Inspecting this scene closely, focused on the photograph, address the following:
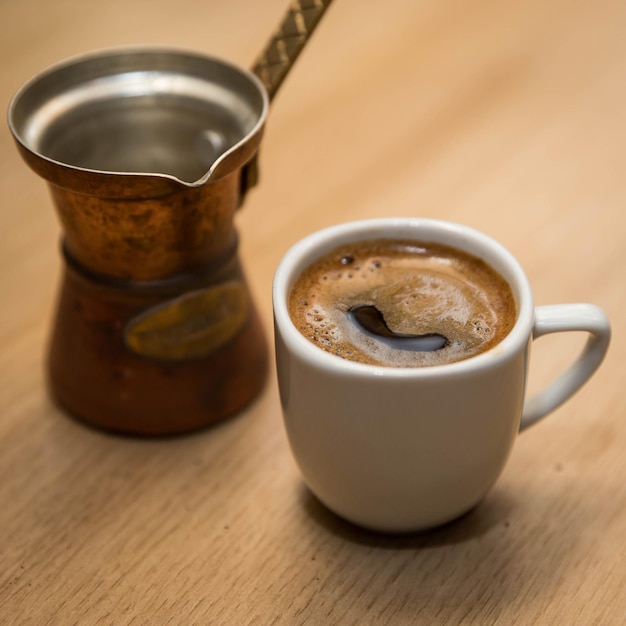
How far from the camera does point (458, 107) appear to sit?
40.7 inches

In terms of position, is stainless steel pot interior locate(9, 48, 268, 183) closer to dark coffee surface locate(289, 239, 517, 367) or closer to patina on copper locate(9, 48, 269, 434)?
patina on copper locate(9, 48, 269, 434)

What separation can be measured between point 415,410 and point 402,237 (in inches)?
6.0

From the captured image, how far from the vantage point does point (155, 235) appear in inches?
23.9

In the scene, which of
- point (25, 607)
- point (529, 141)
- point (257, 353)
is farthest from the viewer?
point (529, 141)

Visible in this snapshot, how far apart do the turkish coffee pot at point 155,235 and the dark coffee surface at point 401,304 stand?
0.09 metres

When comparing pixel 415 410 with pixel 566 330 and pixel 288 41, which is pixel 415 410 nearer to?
pixel 566 330

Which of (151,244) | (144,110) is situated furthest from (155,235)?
(144,110)

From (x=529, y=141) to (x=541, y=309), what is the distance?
47cm

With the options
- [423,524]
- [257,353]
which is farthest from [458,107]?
[423,524]

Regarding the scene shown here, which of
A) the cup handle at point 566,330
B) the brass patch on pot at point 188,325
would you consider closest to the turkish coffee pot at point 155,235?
the brass patch on pot at point 188,325

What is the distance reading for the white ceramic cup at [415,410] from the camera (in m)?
0.50

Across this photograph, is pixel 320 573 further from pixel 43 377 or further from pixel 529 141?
pixel 529 141

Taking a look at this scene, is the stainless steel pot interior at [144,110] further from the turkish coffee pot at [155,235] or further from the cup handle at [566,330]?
the cup handle at [566,330]

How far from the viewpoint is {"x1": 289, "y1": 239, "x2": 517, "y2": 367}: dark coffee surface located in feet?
1.80
